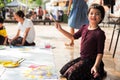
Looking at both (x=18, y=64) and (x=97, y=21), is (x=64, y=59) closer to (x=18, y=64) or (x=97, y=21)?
(x=18, y=64)

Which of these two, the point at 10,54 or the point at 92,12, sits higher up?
the point at 92,12

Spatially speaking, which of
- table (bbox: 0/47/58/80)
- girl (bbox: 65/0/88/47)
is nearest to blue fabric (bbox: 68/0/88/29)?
girl (bbox: 65/0/88/47)

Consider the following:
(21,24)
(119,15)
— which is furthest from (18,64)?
→ (119,15)

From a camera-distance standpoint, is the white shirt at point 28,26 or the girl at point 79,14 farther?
the girl at point 79,14

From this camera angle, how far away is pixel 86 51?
4348mm

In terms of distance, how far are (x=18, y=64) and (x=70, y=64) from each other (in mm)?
906

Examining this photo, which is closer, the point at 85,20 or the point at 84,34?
the point at 84,34

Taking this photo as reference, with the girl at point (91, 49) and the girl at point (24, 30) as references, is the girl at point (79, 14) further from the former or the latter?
the girl at point (91, 49)

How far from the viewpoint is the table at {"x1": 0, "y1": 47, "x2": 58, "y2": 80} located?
4280mm

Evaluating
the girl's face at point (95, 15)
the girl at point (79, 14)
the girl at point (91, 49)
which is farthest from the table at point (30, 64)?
the girl at point (79, 14)

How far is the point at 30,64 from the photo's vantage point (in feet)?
16.5

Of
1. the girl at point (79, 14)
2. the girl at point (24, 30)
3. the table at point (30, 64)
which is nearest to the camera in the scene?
the table at point (30, 64)

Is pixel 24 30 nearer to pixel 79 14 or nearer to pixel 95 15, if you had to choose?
pixel 79 14

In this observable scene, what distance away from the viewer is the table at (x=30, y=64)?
169 inches
